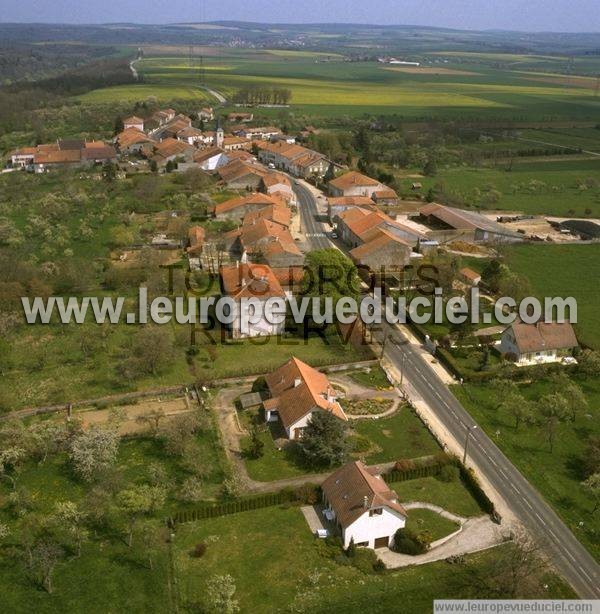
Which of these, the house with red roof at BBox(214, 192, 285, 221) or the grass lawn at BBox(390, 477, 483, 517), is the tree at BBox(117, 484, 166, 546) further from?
the house with red roof at BBox(214, 192, 285, 221)

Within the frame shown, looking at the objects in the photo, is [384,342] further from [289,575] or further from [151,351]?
[289,575]

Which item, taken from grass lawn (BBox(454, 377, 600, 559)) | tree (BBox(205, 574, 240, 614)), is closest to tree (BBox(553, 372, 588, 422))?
grass lawn (BBox(454, 377, 600, 559))

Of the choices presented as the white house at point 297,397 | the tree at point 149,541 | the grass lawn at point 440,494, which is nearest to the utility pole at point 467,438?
the grass lawn at point 440,494

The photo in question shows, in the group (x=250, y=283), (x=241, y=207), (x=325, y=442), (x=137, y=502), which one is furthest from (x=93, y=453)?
(x=241, y=207)

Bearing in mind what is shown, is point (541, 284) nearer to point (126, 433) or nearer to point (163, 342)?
point (163, 342)

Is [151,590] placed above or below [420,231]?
below

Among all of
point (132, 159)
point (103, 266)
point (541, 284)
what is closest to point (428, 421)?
point (541, 284)
